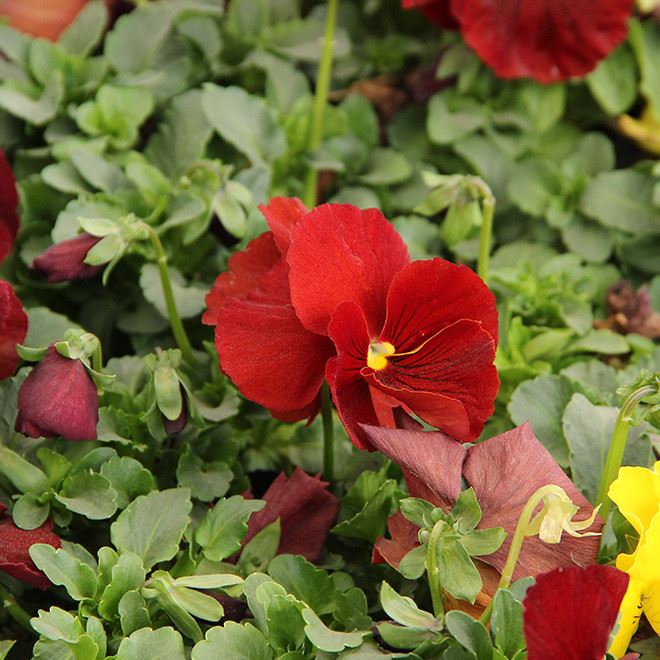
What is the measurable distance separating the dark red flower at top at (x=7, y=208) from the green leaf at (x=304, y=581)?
316 millimetres

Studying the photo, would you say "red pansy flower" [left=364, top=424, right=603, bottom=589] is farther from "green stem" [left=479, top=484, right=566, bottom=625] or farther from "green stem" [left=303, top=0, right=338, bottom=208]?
"green stem" [left=303, top=0, right=338, bottom=208]

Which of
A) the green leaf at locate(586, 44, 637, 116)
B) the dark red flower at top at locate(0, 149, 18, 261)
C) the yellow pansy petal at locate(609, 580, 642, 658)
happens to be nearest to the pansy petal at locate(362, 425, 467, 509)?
the yellow pansy petal at locate(609, 580, 642, 658)

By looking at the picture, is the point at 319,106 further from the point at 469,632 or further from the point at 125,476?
the point at 469,632

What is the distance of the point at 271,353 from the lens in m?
0.67

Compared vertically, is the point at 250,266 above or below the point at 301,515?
above

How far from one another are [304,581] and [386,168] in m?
0.53

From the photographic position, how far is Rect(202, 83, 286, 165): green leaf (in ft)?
3.30

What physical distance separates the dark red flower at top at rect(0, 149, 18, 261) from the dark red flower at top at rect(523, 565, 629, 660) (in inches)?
19.1

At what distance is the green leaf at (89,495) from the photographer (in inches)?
26.7

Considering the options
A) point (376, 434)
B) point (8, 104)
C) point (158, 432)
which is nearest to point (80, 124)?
point (8, 104)

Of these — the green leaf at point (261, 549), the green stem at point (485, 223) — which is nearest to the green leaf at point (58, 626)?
the green leaf at point (261, 549)

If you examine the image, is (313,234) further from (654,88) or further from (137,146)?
(654,88)

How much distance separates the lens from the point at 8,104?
1.00 meters

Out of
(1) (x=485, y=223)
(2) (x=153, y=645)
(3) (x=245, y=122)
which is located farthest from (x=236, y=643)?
(3) (x=245, y=122)
